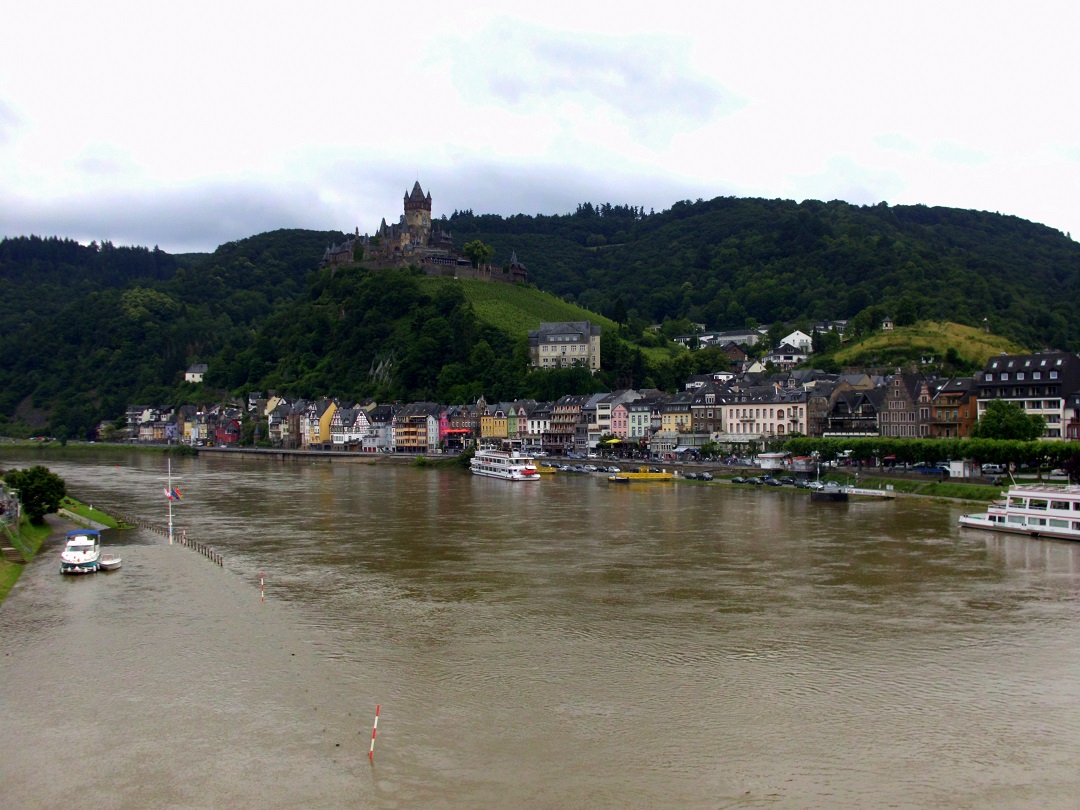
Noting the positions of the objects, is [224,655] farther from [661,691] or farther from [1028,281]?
[1028,281]

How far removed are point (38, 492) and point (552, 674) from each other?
30521 mm

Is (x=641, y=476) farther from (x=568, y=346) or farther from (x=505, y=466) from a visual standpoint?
(x=568, y=346)

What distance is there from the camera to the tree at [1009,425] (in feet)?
184

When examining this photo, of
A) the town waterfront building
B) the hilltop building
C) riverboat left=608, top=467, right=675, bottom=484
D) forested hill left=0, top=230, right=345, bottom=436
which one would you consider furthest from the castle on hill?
the town waterfront building

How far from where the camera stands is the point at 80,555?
31875mm

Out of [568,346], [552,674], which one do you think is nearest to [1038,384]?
[552,674]

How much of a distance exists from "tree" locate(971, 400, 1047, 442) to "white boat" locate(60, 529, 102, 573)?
46.7m

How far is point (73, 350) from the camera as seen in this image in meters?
167

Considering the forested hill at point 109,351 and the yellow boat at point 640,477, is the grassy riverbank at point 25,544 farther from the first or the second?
the forested hill at point 109,351

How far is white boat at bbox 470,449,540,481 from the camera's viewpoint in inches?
2815

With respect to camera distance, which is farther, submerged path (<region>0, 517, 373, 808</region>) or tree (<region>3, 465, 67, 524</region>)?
tree (<region>3, 465, 67, 524</region>)

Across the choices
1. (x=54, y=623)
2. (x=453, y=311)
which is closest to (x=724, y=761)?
(x=54, y=623)

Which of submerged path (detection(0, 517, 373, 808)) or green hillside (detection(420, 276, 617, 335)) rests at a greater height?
green hillside (detection(420, 276, 617, 335))

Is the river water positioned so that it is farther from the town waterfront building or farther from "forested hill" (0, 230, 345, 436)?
"forested hill" (0, 230, 345, 436)
